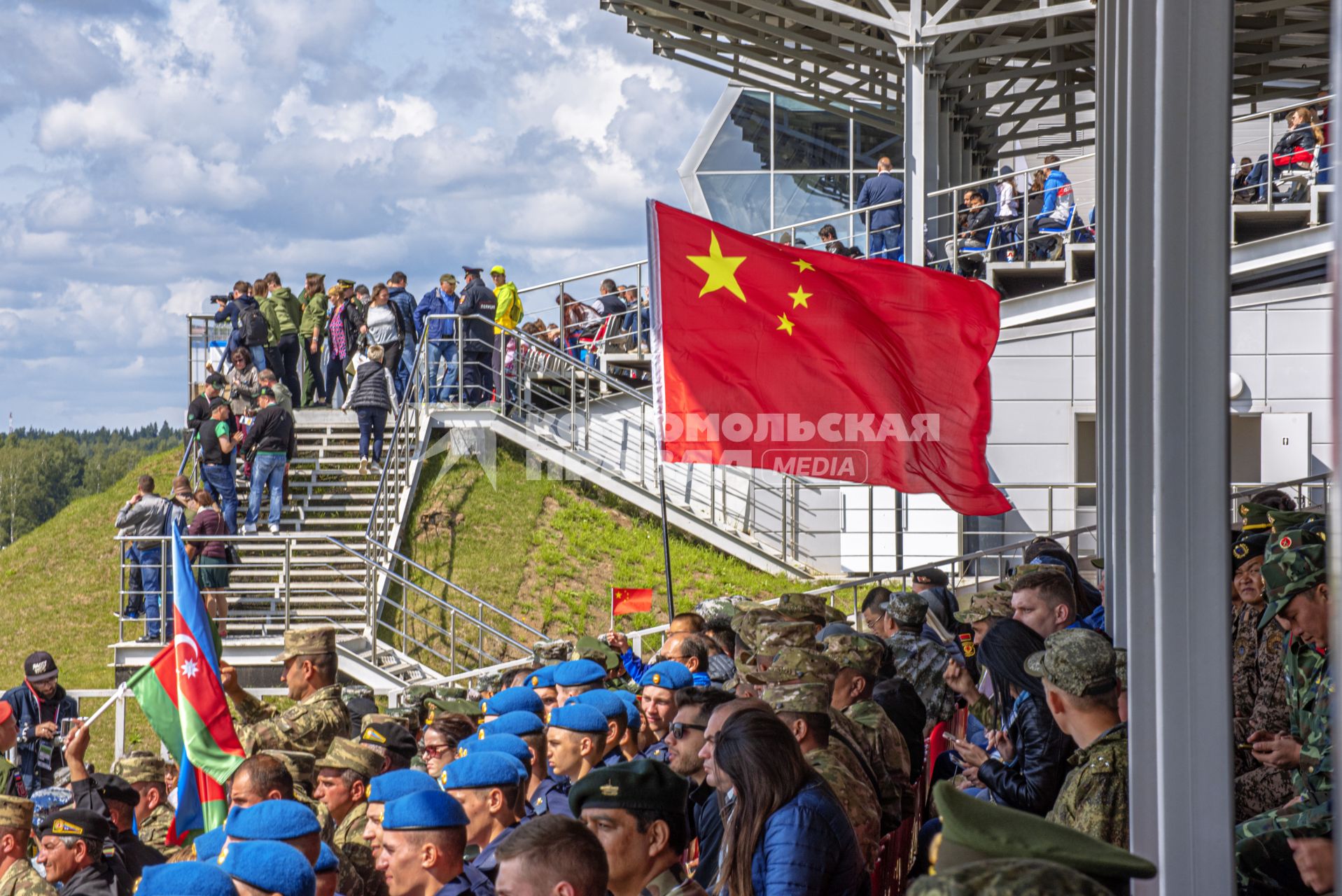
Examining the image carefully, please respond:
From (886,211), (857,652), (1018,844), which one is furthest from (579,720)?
(886,211)

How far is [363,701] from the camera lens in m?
10.7

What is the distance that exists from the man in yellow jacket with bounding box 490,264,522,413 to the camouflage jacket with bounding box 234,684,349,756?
45.3 ft

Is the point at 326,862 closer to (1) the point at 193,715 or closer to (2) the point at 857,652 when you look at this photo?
(2) the point at 857,652

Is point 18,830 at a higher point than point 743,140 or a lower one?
lower

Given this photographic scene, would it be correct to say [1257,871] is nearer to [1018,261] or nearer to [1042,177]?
[1018,261]

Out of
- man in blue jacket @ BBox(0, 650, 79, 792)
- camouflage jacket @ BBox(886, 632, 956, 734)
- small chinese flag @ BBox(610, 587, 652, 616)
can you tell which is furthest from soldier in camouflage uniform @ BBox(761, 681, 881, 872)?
small chinese flag @ BBox(610, 587, 652, 616)

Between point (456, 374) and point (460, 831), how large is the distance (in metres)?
17.9

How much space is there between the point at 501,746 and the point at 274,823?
1450mm

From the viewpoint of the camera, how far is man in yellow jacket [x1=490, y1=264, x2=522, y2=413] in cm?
2289

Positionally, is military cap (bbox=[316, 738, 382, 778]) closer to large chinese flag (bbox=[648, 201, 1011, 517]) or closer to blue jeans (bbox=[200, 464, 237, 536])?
large chinese flag (bbox=[648, 201, 1011, 517])

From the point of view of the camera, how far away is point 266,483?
20.5m

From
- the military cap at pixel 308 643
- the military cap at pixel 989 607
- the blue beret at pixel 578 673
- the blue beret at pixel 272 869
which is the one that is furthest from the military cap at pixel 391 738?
the blue beret at pixel 272 869

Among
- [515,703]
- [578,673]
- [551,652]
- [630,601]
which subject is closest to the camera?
[515,703]

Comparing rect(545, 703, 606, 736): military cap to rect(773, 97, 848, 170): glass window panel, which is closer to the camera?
rect(545, 703, 606, 736): military cap
